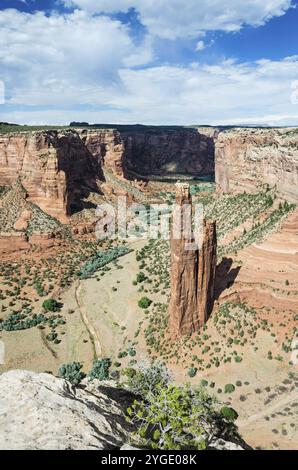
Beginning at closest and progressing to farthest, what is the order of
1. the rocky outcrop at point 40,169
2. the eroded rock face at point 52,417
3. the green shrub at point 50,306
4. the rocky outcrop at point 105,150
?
1. the eroded rock face at point 52,417
2. the green shrub at point 50,306
3. the rocky outcrop at point 40,169
4. the rocky outcrop at point 105,150

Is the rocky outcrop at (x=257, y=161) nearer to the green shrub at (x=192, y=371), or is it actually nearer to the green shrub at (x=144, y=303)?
the green shrub at (x=144, y=303)

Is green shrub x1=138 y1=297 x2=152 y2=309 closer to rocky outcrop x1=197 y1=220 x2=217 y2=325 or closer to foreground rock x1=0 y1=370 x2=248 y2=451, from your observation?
rocky outcrop x1=197 y1=220 x2=217 y2=325

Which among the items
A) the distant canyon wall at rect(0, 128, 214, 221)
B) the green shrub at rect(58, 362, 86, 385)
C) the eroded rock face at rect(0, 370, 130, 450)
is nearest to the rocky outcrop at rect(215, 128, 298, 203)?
the distant canyon wall at rect(0, 128, 214, 221)

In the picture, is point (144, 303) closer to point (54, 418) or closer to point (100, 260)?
point (100, 260)

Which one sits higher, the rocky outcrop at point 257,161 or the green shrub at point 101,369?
the rocky outcrop at point 257,161

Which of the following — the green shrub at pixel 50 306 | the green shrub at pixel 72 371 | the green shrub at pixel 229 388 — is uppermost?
the green shrub at pixel 50 306

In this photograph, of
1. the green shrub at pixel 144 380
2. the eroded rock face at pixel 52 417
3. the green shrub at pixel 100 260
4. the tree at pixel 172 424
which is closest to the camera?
the eroded rock face at pixel 52 417

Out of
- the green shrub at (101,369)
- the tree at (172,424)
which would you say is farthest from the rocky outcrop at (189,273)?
the tree at (172,424)
